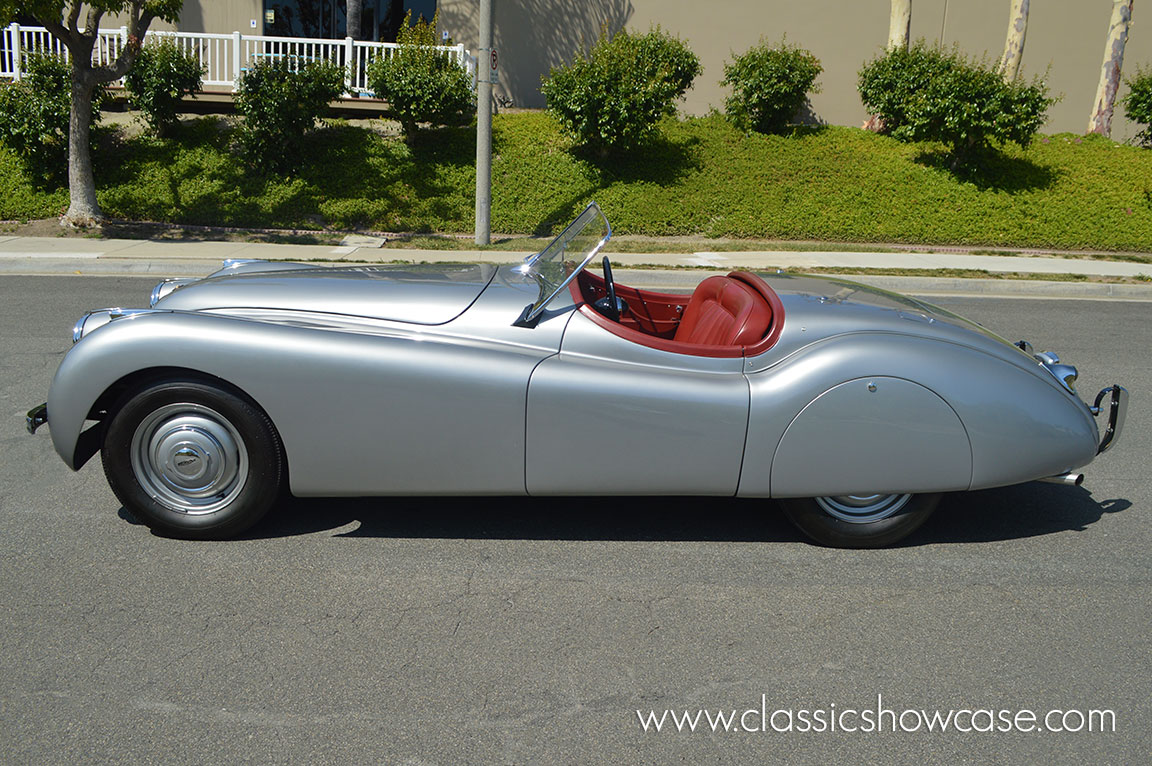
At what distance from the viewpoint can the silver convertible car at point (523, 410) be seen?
3.76 metres

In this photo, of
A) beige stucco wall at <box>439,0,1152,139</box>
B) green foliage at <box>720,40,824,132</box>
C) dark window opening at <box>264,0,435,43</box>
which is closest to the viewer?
green foliage at <box>720,40,824,132</box>

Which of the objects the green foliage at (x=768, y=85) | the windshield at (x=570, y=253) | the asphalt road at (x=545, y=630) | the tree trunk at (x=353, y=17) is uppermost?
the tree trunk at (x=353, y=17)

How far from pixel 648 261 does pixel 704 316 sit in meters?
8.05

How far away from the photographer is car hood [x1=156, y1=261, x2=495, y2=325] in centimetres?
398

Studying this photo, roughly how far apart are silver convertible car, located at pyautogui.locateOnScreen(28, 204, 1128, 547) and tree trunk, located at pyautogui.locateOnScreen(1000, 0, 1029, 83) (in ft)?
54.5

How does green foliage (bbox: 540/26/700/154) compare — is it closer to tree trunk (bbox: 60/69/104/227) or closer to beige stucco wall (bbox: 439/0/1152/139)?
beige stucco wall (bbox: 439/0/1152/139)

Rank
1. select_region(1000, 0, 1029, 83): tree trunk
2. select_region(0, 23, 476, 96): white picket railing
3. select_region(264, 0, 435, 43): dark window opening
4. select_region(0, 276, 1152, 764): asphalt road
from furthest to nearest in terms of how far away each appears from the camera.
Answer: select_region(264, 0, 435, 43): dark window opening, select_region(1000, 0, 1029, 83): tree trunk, select_region(0, 23, 476, 96): white picket railing, select_region(0, 276, 1152, 764): asphalt road

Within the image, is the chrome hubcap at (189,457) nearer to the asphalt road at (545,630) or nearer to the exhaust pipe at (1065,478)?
the asphalt road at (545,630)

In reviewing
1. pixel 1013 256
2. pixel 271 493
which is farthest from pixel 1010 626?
pixel 1013 256

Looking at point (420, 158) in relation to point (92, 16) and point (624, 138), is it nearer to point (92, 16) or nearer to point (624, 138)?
point (624, 138)

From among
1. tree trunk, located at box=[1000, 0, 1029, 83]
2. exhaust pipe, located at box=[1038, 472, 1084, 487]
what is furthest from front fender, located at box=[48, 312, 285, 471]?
tree trunk, located at box=[1000, 0, 1029, 83]

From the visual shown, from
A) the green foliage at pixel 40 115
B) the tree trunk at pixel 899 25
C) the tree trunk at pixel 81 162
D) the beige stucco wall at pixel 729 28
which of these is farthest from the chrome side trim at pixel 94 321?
the tree trunk at pixel 899 25

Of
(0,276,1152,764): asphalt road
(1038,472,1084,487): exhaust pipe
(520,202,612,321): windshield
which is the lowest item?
(0,276,1152,764): asphalt road

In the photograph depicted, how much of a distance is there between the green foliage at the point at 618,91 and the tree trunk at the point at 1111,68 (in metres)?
9.21
